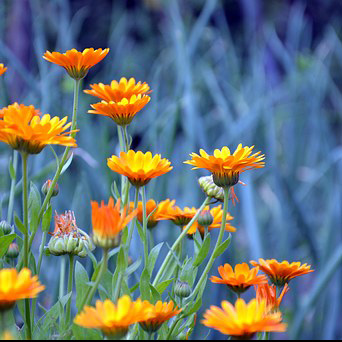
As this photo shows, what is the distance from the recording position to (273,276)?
400 mm

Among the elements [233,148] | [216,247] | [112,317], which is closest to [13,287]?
[112,317]

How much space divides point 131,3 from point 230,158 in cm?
532

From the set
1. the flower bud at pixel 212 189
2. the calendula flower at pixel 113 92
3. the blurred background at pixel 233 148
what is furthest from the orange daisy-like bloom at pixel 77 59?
the blurred background at pixel 233 148

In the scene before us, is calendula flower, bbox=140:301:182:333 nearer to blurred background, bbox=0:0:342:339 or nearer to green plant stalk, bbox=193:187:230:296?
green plant stalk, bbox=193:187:230:296

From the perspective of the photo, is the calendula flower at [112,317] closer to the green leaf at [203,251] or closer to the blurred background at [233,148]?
the green leaf at [203,251]

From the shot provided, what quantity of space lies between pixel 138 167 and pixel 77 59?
104 millimetres

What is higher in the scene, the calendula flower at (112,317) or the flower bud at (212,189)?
the flower bud at (212,189)

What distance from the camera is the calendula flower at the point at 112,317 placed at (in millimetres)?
278

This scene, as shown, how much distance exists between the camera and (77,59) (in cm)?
43

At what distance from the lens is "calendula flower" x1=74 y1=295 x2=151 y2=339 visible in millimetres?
278

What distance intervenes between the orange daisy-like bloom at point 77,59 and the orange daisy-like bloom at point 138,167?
0.09 m

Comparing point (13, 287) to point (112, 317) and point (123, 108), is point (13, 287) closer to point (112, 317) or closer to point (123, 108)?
point (112, 317)

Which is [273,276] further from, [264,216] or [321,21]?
[321,21]

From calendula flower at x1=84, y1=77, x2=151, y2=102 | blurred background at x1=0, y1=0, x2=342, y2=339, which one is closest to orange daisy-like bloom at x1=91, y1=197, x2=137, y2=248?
calendula flower at x1=84, y1=77, x2=151, y2=102
